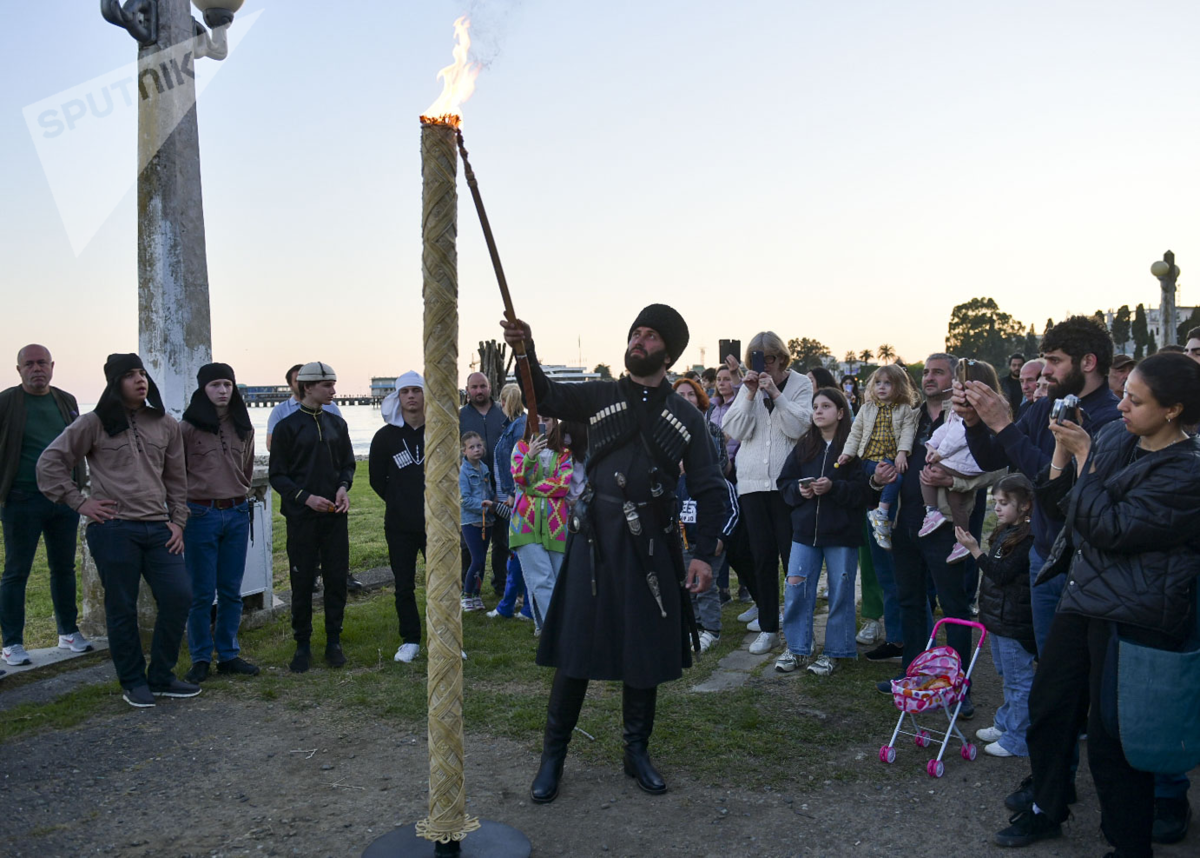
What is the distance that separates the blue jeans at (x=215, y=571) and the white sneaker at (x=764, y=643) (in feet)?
12.7

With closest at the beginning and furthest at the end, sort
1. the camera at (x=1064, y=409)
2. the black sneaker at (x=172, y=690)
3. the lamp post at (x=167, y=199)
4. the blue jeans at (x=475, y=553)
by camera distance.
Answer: the camera at (x=1064, y=409)
the black sneaker at (x=172, y=690)
the lamp post at (x=167, y=199)
the blue jeans at (x=475, y=553)

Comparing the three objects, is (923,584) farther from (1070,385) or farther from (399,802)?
(399,802)

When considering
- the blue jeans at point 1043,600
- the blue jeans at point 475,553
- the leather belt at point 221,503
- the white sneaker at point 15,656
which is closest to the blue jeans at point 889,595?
the blue jeans at point 1043,600

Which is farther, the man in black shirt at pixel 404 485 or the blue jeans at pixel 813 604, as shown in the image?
the man in black shirt at pixel 404 485

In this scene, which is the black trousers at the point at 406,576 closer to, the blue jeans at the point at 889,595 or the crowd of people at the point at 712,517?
the crowd of people at the point at 712,517

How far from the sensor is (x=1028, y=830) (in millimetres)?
3748

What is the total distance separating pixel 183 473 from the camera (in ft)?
20.1

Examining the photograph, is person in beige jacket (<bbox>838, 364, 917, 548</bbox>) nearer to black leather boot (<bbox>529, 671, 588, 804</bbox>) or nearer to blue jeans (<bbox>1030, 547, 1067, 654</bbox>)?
blue jeans (<bbox>1030, 547, 1067, 654</bbox>)

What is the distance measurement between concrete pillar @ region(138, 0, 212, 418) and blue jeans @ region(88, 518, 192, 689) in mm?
1838

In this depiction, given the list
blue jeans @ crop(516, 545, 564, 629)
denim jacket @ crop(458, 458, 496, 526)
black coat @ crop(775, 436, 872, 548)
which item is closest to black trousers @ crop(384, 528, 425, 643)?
blue jeans @ crop(516, 545, 564, 629)

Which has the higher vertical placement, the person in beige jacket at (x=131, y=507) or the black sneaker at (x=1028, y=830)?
the person in beige jacket at (x=131, y=507)

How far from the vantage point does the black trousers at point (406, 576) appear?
22.4 feet

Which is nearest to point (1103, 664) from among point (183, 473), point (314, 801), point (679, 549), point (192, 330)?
point (679, 549)

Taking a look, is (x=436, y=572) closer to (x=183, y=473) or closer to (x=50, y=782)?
(x=50, y=782)
